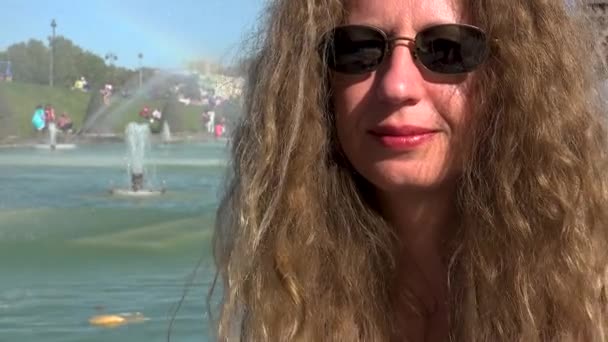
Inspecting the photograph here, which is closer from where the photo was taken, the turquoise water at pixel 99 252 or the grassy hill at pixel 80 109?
the turquoise water at pixel 99 252

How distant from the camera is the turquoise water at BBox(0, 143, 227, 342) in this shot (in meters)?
4.34

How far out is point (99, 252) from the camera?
20.7 feet

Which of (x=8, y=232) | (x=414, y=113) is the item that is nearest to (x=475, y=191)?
(x=414, y=113)

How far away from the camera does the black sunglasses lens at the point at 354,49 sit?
1.94 metres

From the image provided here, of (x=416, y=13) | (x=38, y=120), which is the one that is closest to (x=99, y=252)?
(x=416, y=13)

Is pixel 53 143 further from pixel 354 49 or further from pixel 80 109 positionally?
pixel 354 49

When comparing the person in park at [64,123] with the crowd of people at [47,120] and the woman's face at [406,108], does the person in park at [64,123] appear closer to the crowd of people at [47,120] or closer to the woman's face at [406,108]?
the crowd of people at [47,120]

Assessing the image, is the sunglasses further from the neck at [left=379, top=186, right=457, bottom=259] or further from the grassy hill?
the grassy hill

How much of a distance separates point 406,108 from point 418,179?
0.53 feet

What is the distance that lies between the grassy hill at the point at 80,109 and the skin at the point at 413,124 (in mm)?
11550

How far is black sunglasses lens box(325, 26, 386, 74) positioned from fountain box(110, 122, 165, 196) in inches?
299

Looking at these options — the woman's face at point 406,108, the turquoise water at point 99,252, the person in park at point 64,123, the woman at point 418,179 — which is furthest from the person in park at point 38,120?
the woman's face at point 406,108

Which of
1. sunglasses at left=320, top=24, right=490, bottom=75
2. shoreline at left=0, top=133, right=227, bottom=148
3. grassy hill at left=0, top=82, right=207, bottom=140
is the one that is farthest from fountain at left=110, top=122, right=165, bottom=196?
sunglasses at left=320, top=24, right=490, bottom=75

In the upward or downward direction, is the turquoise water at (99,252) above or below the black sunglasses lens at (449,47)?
below
